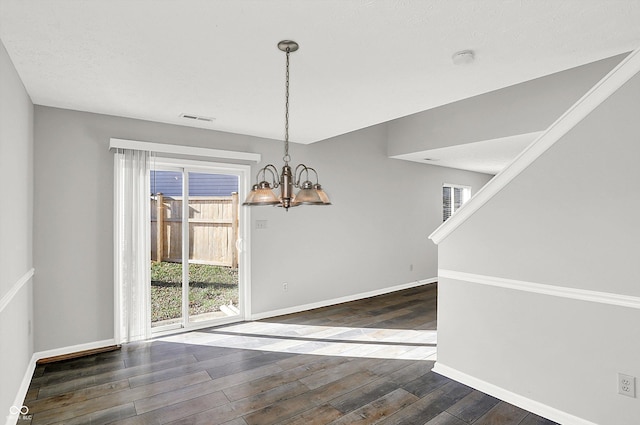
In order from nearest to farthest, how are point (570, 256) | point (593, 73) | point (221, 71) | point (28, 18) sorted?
point (28, 18), point (570, 256), point (221, 71), point (593, 73)

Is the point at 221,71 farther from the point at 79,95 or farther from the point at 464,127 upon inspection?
the point at 464,127

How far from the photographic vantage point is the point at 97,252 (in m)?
3.65

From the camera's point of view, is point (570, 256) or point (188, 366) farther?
point (188, 366)

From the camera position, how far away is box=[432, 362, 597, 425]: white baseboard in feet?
7.80

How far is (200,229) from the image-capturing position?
4402mm

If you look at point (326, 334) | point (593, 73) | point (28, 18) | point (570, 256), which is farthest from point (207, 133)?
point (593, 73)

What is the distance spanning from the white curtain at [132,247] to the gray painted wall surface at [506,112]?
3.90 m

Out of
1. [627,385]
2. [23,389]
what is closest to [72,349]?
[23,389]

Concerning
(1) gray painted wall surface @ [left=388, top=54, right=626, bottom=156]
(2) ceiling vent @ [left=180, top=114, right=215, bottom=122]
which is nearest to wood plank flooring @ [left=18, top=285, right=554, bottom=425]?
(2) ceiling vent @ [left=180, top=114, right=215, bottom=122]

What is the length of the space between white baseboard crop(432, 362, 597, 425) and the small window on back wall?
15.4ft

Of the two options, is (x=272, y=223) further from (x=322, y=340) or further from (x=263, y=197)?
(x=263, y=197)

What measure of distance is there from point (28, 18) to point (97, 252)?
2442 millimetres

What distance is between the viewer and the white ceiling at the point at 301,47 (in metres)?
1.79

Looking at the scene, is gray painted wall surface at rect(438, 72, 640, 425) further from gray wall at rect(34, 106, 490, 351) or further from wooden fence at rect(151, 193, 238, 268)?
wooden fence at rect(151, 193, 238, 268)
